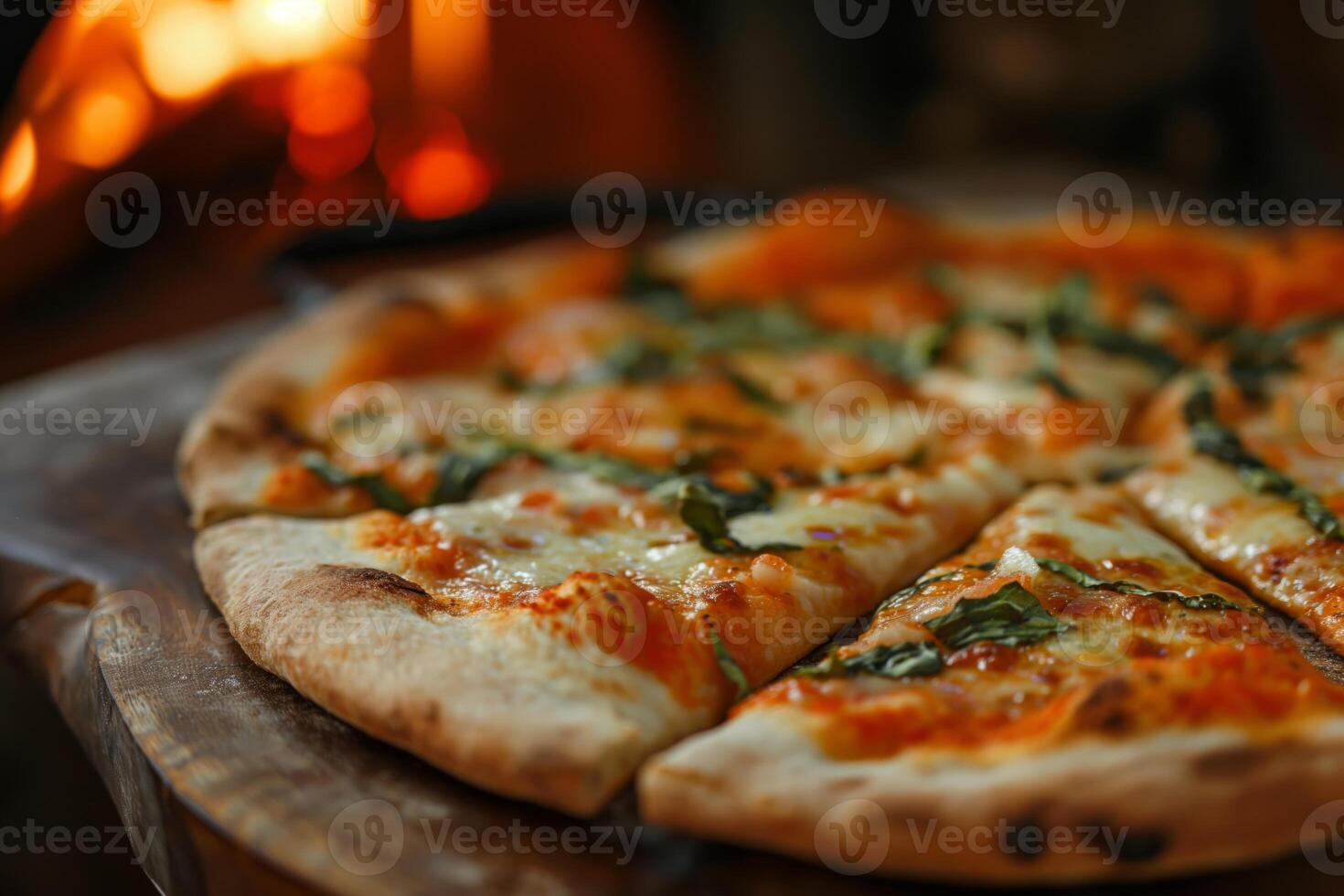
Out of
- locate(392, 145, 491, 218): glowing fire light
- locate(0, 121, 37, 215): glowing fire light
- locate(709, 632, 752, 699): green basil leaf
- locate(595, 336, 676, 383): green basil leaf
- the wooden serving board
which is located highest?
locate(0, 121, 37, 215): glowing fire light

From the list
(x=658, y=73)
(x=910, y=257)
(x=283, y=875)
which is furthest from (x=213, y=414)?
(x=658, y=73)

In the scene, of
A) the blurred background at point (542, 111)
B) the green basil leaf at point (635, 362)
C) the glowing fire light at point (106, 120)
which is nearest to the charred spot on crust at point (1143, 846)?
the green basil leaf at point (635, 362)

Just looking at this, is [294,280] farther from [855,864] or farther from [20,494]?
[855,864]

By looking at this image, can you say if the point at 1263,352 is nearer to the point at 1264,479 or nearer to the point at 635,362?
the point at 1264,479

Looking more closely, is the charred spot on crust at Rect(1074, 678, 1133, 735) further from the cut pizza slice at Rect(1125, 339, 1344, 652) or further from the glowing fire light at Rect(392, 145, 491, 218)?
the glowing fire light at Rect(392, 145, 491, 218)

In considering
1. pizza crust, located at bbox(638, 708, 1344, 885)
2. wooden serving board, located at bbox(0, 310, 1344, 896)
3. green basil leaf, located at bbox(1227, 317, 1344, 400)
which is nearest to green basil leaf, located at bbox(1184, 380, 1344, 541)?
green basil leaf, located at bbox(1227, 317, 1344, 400)

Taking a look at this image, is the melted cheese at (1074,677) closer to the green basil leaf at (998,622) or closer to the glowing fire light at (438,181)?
the green basil leaf at (998,622)
